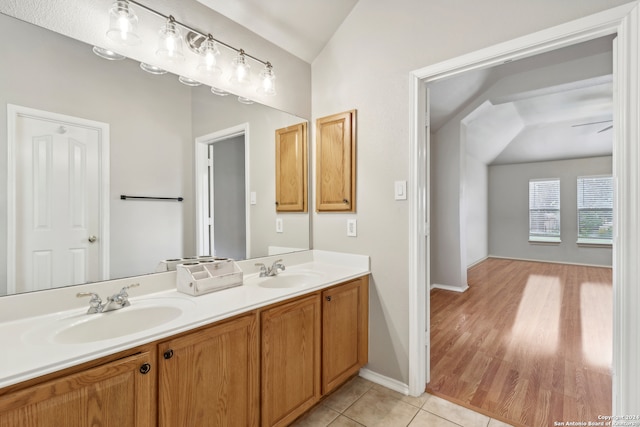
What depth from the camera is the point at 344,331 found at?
192 cm

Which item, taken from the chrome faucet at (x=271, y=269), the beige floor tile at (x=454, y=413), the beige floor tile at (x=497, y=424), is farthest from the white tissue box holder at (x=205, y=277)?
the beige floor tile at (x=497, y=424)

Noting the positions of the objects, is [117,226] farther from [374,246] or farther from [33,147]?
[374,246]

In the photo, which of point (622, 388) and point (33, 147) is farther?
point (622, 388)

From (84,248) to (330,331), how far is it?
136cm

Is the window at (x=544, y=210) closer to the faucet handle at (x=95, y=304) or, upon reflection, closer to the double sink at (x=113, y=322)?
the double sink at (x=113, y=322)

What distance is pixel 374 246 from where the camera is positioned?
83.1 inches

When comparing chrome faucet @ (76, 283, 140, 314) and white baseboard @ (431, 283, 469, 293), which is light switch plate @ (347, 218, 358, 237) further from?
white baseboard @ (431, 283, 469, 293)

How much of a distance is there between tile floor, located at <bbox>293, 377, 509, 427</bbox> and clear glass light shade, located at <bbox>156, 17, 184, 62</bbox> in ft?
7.18

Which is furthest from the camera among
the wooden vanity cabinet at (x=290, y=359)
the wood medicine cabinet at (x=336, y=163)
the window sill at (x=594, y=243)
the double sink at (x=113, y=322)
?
the window sill at (x=594, y=243)

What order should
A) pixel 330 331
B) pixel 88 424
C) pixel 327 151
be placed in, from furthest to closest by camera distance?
pixel 327 151 < pixel 330 331 < pixel 88 424

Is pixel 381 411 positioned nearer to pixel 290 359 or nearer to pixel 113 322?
pixel 290 359

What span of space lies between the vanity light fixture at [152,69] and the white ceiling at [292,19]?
528 mm

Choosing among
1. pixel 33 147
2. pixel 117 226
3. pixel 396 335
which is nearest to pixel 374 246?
pixel 396 335

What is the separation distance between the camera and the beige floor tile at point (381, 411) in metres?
1.71
